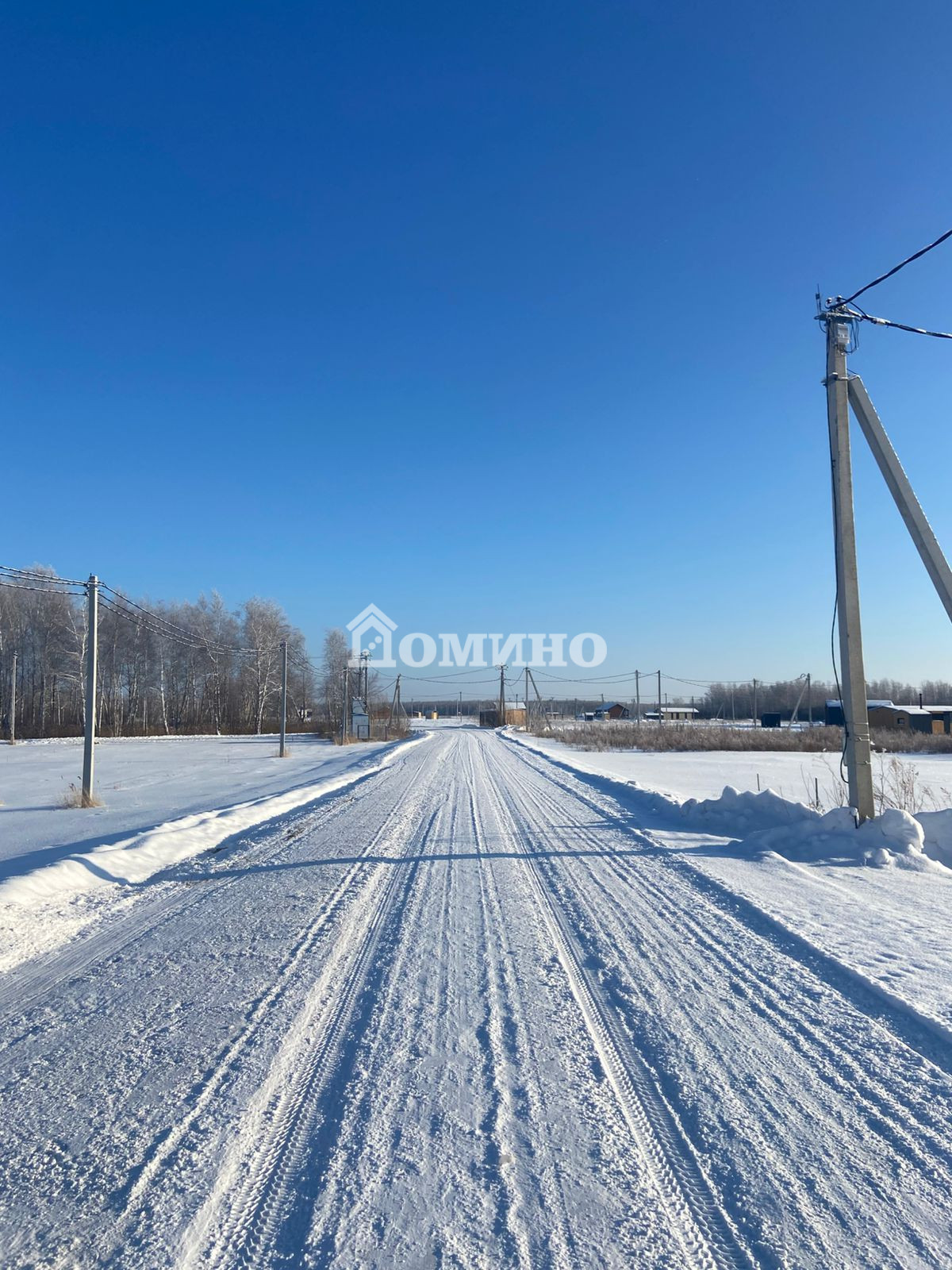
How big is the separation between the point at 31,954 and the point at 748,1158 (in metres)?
4.75

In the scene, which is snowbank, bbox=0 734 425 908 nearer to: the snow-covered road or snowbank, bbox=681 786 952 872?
the snow-covered road

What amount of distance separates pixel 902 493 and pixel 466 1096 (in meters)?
8.38

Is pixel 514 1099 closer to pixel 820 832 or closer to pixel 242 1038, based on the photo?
pixel 242 1038

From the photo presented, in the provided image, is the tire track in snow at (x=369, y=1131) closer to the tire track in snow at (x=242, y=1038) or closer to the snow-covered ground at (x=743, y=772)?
the tire track in snow at (x=242, y=1038)

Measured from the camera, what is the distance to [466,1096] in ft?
10.2

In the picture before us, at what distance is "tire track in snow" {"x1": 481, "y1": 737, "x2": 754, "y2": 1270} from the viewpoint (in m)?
2.23

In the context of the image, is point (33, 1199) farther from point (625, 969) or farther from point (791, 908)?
point (791, 908)

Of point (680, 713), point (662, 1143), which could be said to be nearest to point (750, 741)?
point (662, 1143)

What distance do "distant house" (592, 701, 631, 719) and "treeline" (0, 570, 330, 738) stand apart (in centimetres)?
6196

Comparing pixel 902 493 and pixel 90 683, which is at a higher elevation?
pixel 902 493

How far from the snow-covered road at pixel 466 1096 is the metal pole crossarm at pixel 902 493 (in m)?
4.72

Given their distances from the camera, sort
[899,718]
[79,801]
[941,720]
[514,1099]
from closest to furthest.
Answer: [514,1099] → [79,801] → [941,720] → [899,718]

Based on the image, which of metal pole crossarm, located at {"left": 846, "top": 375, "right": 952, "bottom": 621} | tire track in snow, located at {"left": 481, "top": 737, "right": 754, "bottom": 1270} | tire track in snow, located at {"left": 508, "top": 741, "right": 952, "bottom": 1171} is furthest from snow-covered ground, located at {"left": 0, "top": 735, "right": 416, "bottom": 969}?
metal pole crossarm, located at {"left": 846, "top": 375, "right": 952, "bottom": 621}

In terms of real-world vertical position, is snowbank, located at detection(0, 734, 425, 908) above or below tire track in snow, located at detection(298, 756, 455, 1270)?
below
